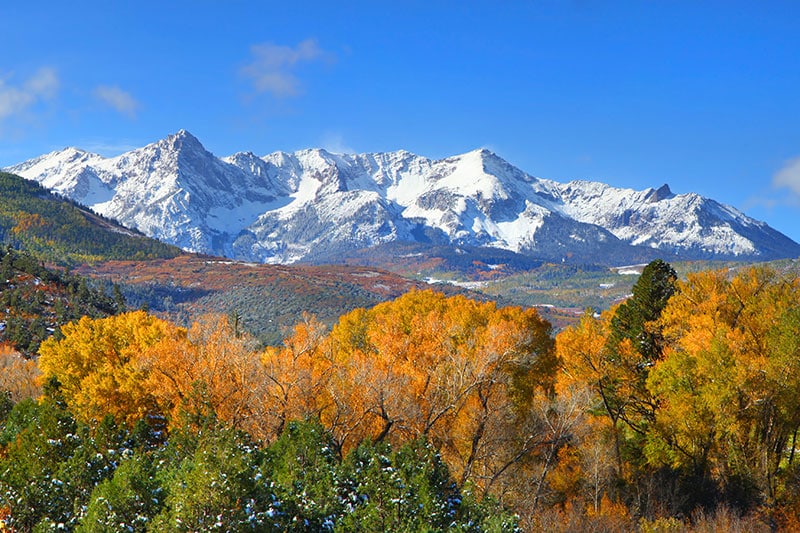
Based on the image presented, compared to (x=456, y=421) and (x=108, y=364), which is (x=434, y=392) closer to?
(x=456, y=421)

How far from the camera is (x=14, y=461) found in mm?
28188

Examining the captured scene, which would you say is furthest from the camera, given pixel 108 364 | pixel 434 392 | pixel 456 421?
pixel 108 364

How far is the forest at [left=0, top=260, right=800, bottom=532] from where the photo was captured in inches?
1010

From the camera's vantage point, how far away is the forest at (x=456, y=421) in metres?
25.7

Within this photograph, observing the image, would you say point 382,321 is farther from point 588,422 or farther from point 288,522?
point 288,522

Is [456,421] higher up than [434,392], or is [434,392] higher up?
[434,392]

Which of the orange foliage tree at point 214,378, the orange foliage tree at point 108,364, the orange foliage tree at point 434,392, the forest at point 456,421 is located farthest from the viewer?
the orange foliage tree at point 108,364

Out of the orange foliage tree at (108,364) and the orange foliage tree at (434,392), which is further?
the orange foliage tree at (108,364)

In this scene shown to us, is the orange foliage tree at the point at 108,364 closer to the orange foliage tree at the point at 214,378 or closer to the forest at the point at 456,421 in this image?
the forest at the point at 456,421

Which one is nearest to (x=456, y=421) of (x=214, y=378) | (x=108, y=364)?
(x=214, y=378)

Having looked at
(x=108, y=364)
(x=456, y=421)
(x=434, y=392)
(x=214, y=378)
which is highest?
(x=434, y=392)

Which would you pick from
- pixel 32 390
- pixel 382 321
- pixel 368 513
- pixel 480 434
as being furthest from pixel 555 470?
pixel 32 390

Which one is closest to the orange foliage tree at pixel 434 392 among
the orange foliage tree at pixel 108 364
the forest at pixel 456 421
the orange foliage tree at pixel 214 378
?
the forest at pixel 456 421

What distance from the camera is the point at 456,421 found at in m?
47.1
